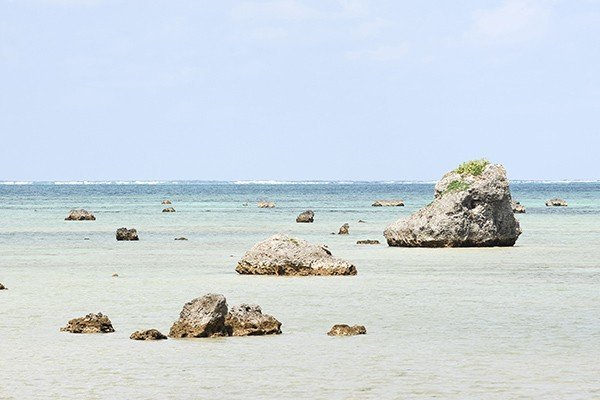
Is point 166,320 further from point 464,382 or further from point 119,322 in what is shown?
point 464,382

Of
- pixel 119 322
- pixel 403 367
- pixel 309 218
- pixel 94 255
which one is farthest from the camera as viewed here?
pixel 309 218

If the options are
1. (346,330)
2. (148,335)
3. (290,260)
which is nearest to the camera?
→ (148,335)

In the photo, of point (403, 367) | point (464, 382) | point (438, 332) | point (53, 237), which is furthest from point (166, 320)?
point (53, 237)

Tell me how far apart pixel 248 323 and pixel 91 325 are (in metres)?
2.30

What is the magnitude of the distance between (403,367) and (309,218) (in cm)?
5488

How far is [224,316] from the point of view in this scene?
1789 centimetres

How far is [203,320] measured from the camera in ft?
57.7

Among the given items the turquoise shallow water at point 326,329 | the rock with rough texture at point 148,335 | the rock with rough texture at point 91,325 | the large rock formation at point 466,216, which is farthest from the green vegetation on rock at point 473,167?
the rock with rough texture at point 148,335

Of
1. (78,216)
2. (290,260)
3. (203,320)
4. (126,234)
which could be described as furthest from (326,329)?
(78,216)

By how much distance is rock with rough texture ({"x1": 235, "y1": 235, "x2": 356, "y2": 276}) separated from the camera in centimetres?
2858

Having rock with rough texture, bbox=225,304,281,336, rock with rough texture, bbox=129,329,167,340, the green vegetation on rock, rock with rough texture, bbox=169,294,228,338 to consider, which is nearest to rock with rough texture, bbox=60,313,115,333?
rock with rough texture, bbox=129,329,167,340

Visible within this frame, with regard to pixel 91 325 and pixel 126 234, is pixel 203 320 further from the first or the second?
pixel 126 234

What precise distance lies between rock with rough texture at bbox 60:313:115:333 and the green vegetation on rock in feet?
80.4

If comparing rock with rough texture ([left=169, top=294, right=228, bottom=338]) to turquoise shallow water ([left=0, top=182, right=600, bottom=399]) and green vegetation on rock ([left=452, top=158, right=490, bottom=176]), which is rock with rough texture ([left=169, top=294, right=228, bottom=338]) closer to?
turquoise shallow water ([left=0, top=182, right=600, bottom=399])
